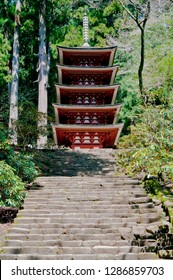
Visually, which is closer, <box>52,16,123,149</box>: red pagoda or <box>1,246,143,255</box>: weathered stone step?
<box>1,246,143,255</box>: weathered stone step

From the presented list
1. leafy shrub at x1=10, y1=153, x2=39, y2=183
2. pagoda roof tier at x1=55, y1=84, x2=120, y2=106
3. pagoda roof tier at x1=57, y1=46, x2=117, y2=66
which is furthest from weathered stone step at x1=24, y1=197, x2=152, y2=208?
pagoda roof tier at x1=57, y1=46, x2=117, y2=66

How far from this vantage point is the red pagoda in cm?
1480

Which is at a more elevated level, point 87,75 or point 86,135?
point 87,75

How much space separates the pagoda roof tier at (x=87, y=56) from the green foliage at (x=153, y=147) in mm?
7145

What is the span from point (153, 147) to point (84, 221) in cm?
253

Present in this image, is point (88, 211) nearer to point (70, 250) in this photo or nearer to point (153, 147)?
point (70, 250)

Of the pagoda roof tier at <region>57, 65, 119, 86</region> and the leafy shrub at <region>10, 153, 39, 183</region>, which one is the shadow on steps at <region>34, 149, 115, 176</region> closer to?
the leafy shrub at <region>10, 153, 39, 183</region>

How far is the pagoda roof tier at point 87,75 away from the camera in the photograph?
16.0 meters

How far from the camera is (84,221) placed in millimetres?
6516

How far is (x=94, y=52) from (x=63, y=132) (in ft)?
15.5

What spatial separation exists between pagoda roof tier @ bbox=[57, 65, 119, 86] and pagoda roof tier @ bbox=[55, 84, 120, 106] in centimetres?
Answer: 82

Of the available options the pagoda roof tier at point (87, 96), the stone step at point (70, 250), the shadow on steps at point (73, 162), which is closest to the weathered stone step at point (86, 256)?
the stone step at point (70, 250)

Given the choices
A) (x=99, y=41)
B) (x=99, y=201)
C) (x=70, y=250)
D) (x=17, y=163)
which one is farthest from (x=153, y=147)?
(x=99, y=41)
